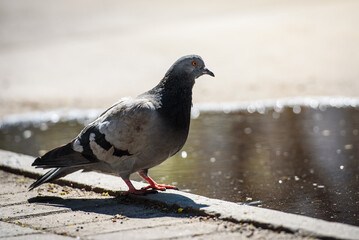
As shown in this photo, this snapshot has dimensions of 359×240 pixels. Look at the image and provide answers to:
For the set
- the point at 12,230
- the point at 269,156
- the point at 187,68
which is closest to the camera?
the point at 12,230

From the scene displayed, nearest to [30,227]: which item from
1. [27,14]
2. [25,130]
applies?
[25,130]

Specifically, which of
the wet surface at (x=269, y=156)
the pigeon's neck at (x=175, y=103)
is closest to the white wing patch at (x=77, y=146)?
the pigeon's neck at (x=175, y=103)

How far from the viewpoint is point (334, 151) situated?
7.60 m

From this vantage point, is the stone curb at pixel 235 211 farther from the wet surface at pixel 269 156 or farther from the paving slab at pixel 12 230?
the paving slab at pixel 12 230

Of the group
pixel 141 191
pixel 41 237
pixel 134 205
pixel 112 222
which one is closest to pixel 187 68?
pixel 141 191

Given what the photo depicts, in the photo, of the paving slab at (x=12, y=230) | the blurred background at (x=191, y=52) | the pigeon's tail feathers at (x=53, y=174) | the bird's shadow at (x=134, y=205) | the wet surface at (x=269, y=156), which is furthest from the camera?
the blurred background at (x=191, y=52)

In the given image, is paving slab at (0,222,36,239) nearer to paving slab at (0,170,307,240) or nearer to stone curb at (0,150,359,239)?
paving slab at (0,170,307,240)

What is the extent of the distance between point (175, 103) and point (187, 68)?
327mm

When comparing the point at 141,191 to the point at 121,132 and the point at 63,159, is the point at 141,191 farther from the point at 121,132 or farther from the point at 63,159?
the point at 63,159

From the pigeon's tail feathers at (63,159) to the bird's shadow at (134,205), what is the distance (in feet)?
0.90

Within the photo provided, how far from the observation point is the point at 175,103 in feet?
15.9

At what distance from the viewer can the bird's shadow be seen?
4.49 metres

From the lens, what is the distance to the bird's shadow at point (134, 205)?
4.49m

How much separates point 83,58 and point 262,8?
9.98 metres
